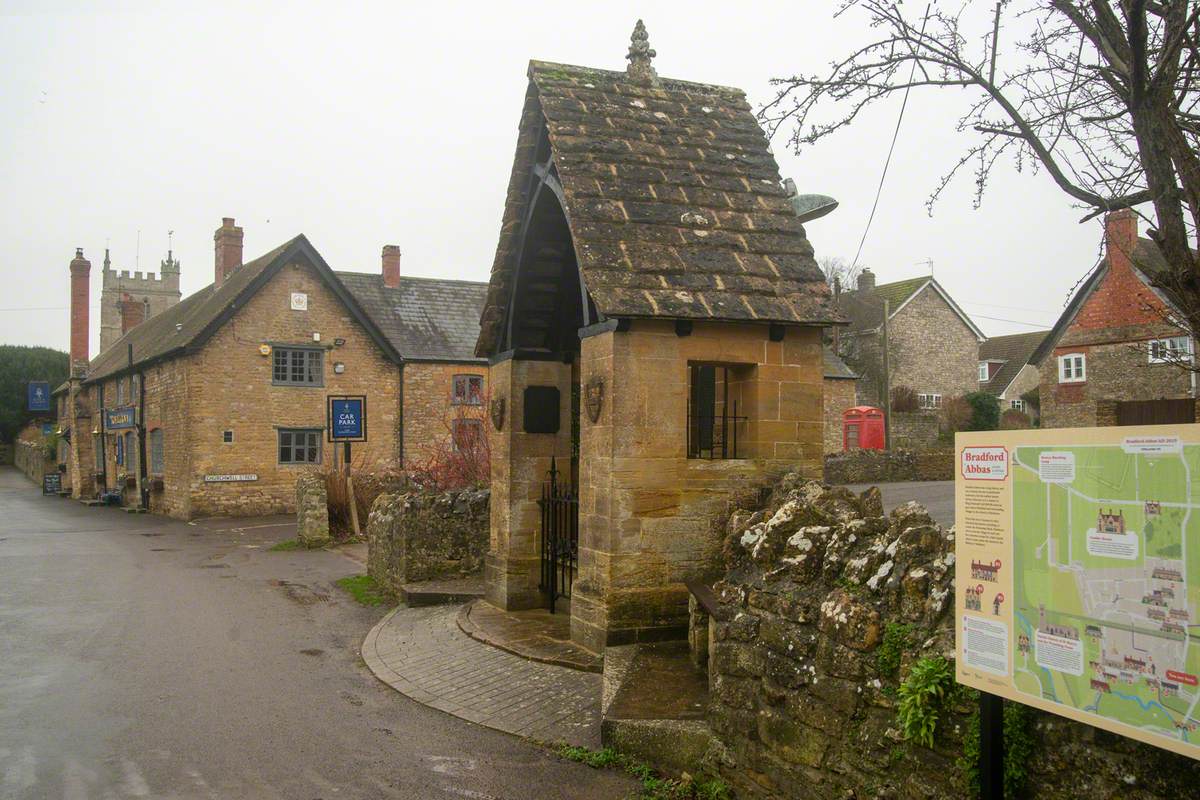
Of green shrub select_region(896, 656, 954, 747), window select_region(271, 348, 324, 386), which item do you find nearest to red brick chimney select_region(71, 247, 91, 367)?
window select_region(271, 348, 324, 386)

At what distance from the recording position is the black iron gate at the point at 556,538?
33.1 ft

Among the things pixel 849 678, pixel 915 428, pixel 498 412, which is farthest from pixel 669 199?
pixel 915 428

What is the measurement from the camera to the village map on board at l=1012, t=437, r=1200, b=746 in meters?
2.87

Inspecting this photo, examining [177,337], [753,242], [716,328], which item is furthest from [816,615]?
[177,337]

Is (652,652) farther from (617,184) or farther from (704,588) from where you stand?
(617,184)

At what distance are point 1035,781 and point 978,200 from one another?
206 inches

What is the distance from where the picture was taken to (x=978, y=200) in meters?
7.60

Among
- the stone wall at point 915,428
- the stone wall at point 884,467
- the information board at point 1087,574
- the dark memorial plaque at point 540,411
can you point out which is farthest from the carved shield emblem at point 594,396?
the stone wall at point 915,428

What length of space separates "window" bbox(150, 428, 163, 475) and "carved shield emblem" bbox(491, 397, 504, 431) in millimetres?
24535

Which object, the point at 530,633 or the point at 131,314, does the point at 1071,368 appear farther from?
the point at 131,314

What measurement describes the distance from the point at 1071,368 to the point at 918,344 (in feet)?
52.1

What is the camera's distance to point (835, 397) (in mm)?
40469

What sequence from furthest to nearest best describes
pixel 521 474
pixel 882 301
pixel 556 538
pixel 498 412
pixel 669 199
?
1. pixel 882 301
2. pixel 498 412
3. pixel 521 474
4. pixel 556 538
5. pixel 669 199

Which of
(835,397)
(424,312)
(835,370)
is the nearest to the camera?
(424,312)
